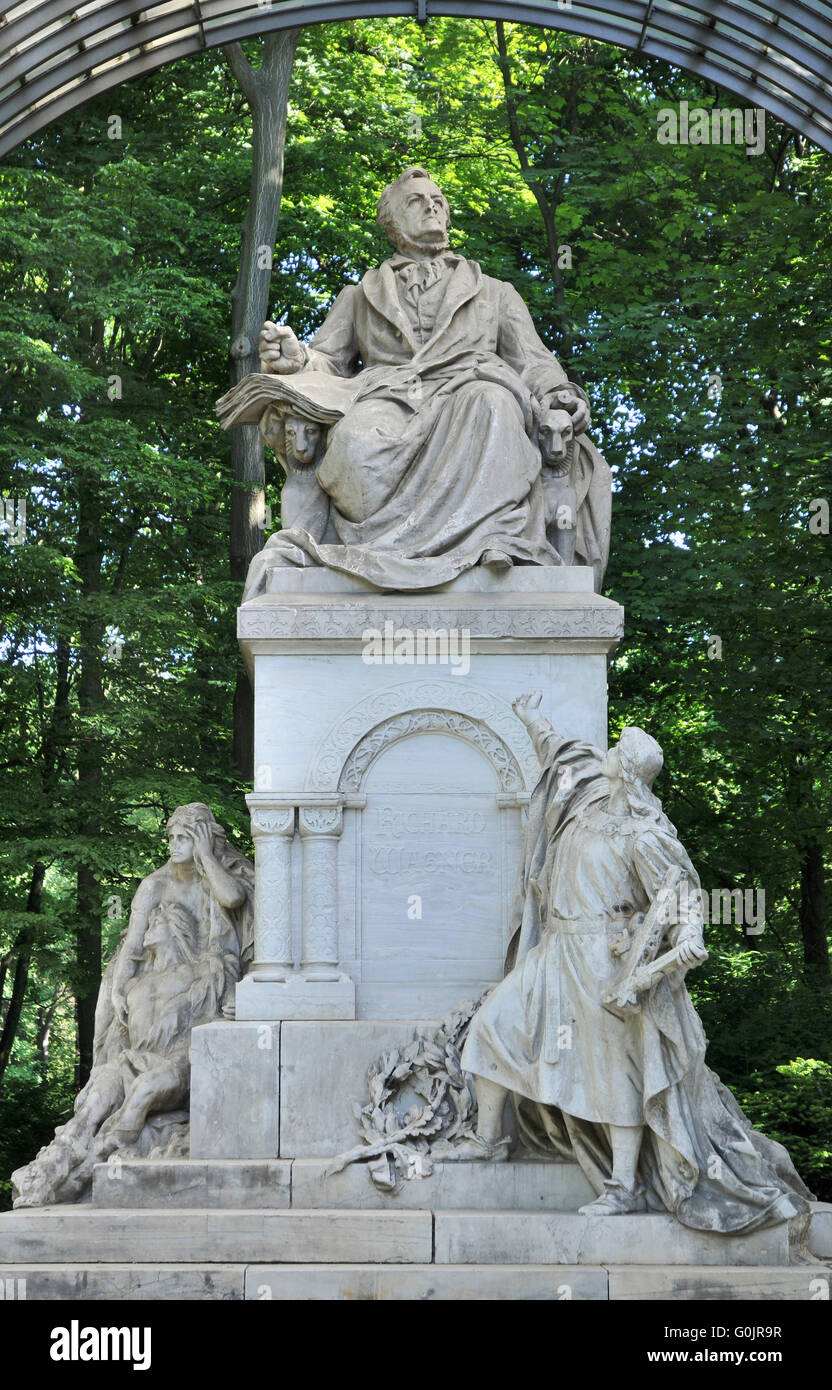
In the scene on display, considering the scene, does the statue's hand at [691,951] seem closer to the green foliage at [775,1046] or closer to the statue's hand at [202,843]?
the statue's hand at [202,843]

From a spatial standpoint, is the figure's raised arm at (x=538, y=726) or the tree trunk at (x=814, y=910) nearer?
the figure's raised arm at (x=538, y=726)

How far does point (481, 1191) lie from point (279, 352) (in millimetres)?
4501

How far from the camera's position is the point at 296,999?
848 cm

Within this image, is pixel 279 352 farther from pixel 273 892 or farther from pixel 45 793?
pixel 45 793

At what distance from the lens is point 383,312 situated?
10000mm

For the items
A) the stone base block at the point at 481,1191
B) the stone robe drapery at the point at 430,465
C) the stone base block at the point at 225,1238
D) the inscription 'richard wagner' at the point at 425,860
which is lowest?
the stone base block at the point at 225,1238

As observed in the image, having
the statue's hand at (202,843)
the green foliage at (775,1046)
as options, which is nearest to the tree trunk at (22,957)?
the green foliage at (775,1046)

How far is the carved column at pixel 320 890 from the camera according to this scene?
337 inches

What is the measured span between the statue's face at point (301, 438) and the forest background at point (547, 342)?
260 inches

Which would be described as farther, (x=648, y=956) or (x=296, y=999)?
(x=296, y=999)

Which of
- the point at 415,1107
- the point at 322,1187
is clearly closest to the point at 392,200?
the point at 415,1107

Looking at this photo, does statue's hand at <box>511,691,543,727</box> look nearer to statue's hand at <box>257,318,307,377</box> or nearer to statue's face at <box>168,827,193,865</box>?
statue's face at <box>168,827,193,865</box>

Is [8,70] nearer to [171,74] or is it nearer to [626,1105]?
[626,1105]
